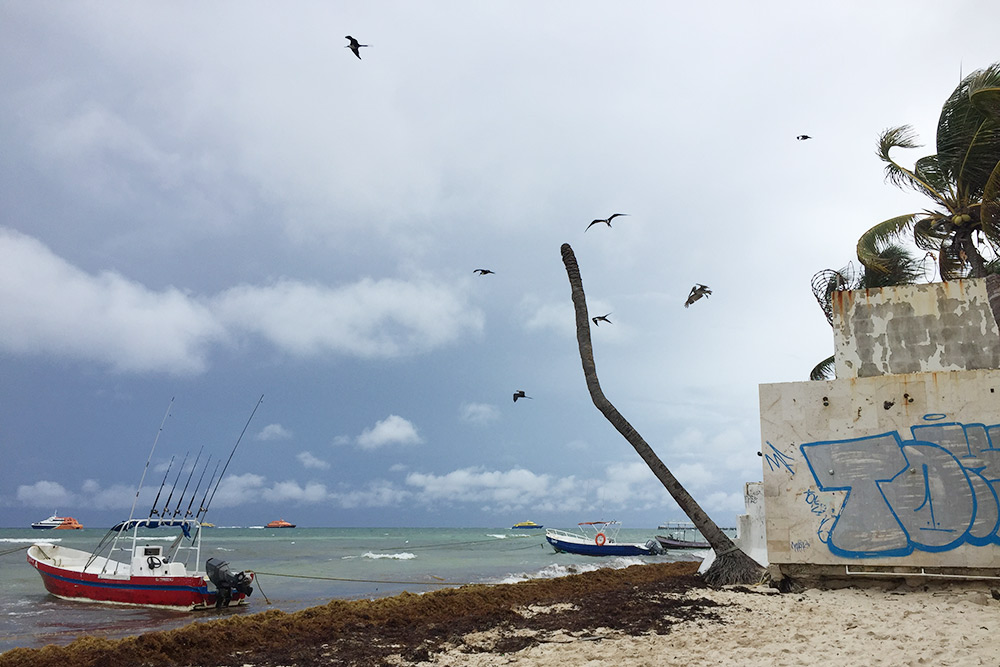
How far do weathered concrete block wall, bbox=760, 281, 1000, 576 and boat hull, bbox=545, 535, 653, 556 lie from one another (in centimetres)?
3203

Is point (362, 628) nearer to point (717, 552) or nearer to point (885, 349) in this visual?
point (717, 552)

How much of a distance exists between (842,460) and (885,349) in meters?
2.40

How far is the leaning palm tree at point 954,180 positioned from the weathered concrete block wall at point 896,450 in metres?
3.30

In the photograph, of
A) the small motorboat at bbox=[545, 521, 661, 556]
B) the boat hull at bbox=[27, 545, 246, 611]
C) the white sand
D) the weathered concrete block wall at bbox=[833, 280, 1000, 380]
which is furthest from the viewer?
the small motorboat at bbox=[545, 521, 661, 556]

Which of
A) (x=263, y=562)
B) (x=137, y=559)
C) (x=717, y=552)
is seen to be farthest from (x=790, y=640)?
(x=263, y=562)

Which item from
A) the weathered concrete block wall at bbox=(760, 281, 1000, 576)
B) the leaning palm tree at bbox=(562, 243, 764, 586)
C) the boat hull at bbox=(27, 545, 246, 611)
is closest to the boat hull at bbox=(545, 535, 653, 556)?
the boat hull at bbox=(27, 545, 246, 611)

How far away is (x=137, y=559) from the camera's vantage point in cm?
1927

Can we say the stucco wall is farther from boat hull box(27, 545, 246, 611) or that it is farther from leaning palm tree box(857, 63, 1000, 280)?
boat hull box(27, 545, 246, 611)

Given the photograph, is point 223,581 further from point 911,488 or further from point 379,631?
point 911,488

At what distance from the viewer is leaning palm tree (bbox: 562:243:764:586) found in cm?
1319

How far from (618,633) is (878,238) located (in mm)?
13628

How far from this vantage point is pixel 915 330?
11930 millimetres

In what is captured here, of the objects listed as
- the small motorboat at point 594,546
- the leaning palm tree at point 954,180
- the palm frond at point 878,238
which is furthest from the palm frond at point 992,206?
the small motorboat at point 594,546

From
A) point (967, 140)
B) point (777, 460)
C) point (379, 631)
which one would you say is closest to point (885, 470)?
point (777, 460)
